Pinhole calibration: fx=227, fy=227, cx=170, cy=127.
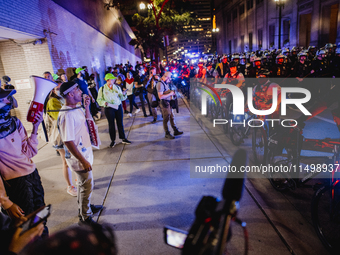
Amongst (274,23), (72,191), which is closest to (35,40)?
(72,191)

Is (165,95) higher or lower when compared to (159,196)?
higher

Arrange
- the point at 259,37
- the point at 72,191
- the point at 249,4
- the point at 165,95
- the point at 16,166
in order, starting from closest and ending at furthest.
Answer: the point at 16,166
the point at 72,191
the point at 165,95
the point at 259,37
the point at 249,4

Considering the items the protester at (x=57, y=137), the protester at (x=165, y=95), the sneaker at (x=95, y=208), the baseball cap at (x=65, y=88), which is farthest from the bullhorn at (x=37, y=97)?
the protester at (x=165, y=95)

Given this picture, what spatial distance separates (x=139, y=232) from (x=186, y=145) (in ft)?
11.6

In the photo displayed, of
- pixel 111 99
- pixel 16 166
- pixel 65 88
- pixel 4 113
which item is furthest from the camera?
pixel 111 99

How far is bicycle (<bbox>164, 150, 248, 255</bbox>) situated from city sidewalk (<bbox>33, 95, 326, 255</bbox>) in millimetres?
1809

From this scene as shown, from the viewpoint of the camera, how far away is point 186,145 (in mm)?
6453

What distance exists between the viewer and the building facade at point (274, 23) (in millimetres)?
23438

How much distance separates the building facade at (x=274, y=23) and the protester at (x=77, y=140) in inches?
967

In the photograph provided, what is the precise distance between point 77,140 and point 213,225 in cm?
243

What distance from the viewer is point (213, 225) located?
4.03ft

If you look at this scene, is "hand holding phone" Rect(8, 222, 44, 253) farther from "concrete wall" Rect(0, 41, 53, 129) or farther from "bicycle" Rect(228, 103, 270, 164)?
"concrete wall" Rect(0, 41, 53, 129)

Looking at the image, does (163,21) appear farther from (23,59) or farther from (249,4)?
(23,59)

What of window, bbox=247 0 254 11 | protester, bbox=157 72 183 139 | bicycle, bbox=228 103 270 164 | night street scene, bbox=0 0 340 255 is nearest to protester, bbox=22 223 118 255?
night street scene, bbox=0 0 340 255
